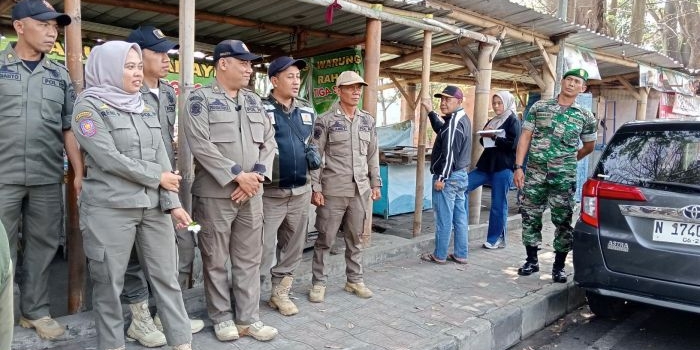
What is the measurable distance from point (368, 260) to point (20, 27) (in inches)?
139

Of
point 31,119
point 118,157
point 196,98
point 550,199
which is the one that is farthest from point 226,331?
point 550,199

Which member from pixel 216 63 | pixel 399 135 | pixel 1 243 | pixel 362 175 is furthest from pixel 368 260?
pixel 399 135

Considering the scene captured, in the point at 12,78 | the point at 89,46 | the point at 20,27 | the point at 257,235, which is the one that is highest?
the point at 89,46

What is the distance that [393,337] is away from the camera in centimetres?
347

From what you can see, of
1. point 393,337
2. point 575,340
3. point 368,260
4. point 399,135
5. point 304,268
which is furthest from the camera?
point 399,135

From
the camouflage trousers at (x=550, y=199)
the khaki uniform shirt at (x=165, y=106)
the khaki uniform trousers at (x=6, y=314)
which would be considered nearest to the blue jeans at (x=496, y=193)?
the camouflage trousers at (x=550, y=199)

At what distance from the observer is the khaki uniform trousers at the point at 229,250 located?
3.22m

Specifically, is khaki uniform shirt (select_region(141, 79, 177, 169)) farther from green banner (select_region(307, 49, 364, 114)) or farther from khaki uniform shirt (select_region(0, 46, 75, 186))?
green banner (select_region(307, 49, 364, 114))

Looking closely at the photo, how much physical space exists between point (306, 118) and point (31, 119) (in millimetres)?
1748

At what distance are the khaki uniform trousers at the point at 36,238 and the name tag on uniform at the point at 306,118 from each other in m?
1.65

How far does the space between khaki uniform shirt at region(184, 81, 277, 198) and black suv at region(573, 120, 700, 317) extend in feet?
8.05

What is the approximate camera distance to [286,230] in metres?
3.83

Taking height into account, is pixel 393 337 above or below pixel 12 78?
below

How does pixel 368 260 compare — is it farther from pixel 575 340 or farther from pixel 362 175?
pixel 575 340
